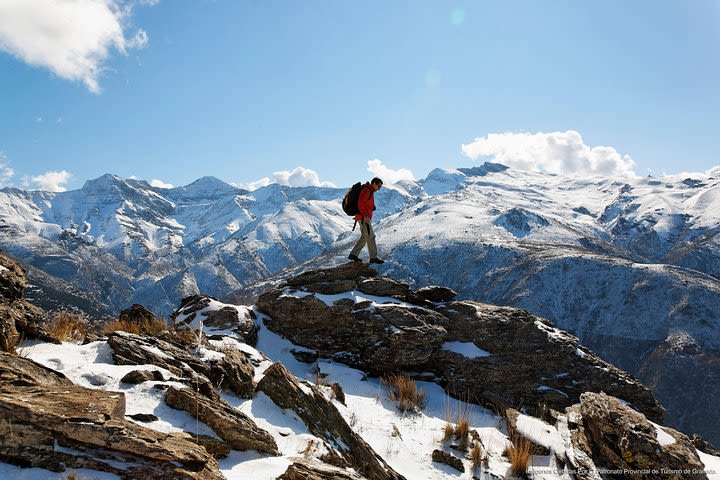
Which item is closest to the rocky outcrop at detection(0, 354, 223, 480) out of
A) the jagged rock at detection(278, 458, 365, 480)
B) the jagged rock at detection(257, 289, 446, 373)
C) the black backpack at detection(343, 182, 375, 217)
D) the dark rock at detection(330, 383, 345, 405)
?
the jagged rock at detection(278, 458, 365, 480)

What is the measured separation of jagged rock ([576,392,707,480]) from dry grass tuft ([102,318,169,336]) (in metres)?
10.6

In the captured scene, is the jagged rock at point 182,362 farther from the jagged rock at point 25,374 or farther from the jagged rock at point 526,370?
the jagged rock at point 526,370

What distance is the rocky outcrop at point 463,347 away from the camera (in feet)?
48.9

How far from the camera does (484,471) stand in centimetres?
869

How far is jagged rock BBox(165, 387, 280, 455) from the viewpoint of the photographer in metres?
5.89

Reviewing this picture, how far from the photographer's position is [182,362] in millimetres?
7895

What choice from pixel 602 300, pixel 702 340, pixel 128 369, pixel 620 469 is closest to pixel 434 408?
pixel 620 469

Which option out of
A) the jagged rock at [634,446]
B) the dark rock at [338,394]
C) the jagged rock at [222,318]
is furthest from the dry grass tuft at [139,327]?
the jagged rock at [634,446]

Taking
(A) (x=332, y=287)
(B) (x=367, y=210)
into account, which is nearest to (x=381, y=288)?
(A) (x=332, y=287)

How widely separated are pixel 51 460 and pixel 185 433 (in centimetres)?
154

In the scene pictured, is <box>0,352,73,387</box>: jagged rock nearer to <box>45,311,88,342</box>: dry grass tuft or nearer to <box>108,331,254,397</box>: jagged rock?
<box>108,331,254,397</box>: jagged rock

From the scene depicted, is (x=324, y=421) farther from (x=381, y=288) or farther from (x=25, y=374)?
(x=381, y=288)

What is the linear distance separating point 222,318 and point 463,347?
932 centimetres

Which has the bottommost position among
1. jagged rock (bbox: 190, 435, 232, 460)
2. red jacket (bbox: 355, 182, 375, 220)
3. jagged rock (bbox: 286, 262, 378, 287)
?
jagged rock (bbox: 190, 435, 232, 460)
